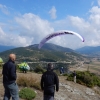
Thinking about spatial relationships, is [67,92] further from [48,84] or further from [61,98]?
[48,84]

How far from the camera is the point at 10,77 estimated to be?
8.67 m

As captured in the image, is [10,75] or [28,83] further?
[28,83]

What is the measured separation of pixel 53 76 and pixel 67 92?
7.71 m

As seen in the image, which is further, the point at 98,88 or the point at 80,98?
the point at 98,88

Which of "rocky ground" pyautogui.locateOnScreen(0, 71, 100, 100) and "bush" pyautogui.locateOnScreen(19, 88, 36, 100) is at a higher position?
"bush" pyautogui.locateOnScreen(19, 88, 36, 100)

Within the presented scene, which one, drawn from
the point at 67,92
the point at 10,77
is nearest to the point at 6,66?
the point at 10,77

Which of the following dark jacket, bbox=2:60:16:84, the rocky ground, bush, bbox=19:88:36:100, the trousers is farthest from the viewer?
the rocky ground

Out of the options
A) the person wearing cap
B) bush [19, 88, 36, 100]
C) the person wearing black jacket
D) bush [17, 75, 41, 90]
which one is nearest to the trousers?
the person wearing cap

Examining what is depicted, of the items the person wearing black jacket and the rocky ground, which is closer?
the person wearing black jacket

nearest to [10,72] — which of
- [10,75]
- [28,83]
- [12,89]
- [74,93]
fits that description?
[10,75]

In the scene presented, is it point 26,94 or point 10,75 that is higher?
point 10,75

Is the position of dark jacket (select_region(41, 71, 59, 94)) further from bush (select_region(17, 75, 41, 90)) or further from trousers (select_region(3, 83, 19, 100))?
bush (select_region(17, 75, 41, 90))

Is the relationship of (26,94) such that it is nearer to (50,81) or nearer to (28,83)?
(28,83)

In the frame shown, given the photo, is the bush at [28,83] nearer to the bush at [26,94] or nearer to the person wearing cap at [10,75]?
the bush at [26,94]
